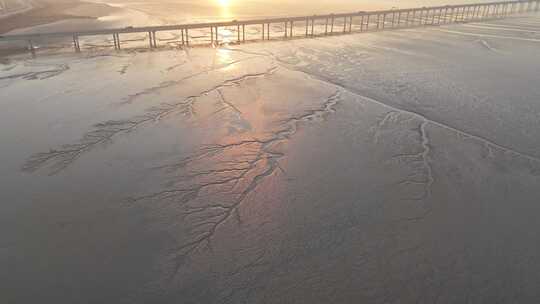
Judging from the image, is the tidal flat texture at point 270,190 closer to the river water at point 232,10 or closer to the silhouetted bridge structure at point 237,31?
the silhouetted bridge structure at point 237,31

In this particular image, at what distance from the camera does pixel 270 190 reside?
8039mm

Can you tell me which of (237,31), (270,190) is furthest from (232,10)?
(270,190)

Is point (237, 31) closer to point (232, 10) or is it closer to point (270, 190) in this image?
point (270, 190)

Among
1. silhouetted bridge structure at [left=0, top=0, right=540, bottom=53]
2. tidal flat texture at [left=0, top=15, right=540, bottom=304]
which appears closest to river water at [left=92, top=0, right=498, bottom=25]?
silhouetted bridge structure at [left=0, top=0, right=540, bottom=53]

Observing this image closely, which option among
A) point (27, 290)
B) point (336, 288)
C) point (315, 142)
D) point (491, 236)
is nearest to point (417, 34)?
point (315, 142)

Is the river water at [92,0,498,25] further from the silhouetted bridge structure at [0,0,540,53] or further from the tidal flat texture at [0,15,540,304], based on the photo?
the tidal flat texture at [0,15,540,304]

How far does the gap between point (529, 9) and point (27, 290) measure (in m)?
63.0

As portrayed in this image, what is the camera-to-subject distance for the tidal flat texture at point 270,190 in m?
5.69

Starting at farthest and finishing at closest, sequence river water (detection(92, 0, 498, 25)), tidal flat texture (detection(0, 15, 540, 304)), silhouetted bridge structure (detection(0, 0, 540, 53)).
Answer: river water (detection(92, 0, 498, 25)) → silhouetted bridge structure (detection(0, 0, 540, 53)) → tidal flat texture (detection(0, 15, 540, 304))

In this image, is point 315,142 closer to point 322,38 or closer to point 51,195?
point 51,195

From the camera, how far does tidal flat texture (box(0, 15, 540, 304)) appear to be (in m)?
5.69

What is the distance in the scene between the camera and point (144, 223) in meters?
6.93

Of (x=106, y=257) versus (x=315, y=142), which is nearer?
(x=106, y=257)

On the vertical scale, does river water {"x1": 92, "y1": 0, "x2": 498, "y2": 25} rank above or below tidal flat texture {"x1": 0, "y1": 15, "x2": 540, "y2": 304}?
above
